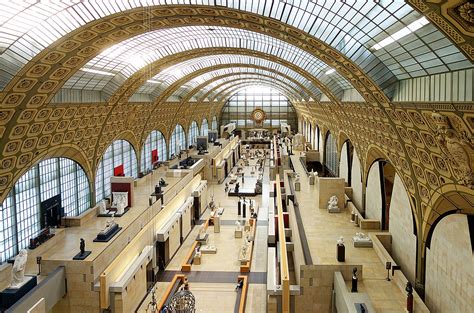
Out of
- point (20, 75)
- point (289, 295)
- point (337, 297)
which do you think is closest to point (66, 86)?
point (20, 75)

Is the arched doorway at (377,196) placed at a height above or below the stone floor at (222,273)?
above

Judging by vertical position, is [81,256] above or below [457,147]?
below

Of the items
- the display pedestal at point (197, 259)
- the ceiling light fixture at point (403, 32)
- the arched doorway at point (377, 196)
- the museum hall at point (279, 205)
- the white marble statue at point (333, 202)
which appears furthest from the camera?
the display pedestal at point (197, 259)

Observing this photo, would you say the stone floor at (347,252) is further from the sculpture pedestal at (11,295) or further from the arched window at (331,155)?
the arched window at (331,155)

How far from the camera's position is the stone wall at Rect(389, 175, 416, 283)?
20344 millimetres

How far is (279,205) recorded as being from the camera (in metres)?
29.8

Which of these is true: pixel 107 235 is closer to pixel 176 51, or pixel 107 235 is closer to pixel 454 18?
pixel 176 51

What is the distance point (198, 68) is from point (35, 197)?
2293 centimetres

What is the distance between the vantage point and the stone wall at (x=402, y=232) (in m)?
20.3

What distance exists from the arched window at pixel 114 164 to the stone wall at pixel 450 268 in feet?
80.8

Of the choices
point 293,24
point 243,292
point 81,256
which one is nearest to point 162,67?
point 293,24

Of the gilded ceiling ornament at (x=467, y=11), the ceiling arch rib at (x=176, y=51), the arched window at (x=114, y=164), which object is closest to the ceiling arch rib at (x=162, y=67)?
the ceiling arch rib at (x=176, y=51)

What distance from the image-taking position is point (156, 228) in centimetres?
2897

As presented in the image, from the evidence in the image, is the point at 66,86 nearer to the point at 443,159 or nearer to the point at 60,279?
the point at 60,279
